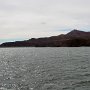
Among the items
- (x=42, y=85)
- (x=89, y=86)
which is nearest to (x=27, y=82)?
(x=42, y=85)

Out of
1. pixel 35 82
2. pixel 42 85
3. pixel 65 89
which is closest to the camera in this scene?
pixel 65 89

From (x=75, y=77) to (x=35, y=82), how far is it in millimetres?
8181

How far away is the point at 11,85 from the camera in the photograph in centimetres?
4662

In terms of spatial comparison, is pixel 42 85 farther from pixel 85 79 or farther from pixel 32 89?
pixel 85 79

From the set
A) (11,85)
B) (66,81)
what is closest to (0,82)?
(11,85)

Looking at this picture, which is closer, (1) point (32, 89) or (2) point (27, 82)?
(1) point (32, 89)

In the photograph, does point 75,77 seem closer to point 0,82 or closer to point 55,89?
point 55,89

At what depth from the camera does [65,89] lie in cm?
4138

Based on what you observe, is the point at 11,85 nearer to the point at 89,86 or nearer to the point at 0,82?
the point at 0,82

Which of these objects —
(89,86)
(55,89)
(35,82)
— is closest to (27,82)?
(35,82)

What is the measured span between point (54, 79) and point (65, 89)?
31.9 feet

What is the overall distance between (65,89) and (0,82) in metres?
14.6

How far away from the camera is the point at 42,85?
45.3 metres

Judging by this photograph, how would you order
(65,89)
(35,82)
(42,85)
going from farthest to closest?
(35,82)
(42,85)
(65,89)
